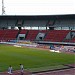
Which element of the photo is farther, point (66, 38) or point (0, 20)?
point (0, 20)

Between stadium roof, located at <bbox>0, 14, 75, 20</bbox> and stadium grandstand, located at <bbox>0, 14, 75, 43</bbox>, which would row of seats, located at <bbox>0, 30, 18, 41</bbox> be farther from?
stadium roof, located at <bbox>0, 14, 75, 20</bbox>

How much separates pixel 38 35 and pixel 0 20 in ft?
57.1

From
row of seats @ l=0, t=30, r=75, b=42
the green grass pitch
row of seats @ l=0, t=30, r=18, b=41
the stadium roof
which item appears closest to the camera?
the green grass pitch

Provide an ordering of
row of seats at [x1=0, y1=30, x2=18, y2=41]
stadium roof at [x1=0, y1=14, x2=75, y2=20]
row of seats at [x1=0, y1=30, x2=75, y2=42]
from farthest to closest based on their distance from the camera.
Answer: row of seats at [x1=0, y1=30, x2=18, y2=41]
stadium roof at [x1=0, y1=14, x2=75, y2=20]
row of seats at [x1=0, y1=30, x2=75, y2=42]

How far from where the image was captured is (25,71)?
28094 millimetres

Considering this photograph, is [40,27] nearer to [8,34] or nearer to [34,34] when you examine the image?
[34,34]

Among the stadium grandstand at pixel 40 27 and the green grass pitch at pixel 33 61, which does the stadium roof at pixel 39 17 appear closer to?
the stadium grandstand at pixel 40 27

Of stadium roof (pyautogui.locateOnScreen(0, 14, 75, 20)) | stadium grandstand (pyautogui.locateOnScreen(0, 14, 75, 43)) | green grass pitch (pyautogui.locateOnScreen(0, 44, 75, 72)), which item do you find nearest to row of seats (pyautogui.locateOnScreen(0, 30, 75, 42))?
stadium grandstand (pyautogui.locateOnScreen(0, 14, 75, 43))

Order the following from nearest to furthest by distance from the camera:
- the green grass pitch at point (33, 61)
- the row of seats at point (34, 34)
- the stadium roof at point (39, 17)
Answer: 1. the green grass pitch at point (33, 61)
2. the row of seats at point (34, 34)
3. the stadium roof at point (39, 17)

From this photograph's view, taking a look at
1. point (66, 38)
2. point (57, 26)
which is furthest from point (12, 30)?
point (66, 38)

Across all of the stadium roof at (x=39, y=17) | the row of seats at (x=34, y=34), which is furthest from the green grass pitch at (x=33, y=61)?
the stadium roof at (x=39, y=17)

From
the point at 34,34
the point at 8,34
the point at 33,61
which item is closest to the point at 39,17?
the point at 34,34

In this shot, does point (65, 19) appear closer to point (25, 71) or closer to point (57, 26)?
point (57, 26)

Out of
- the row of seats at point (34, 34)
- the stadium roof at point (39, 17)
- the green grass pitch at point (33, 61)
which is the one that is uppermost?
the stadium roof at point (39, 17)
